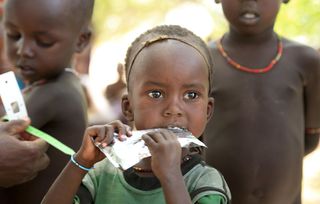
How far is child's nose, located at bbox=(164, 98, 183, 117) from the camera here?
1855 millimetres

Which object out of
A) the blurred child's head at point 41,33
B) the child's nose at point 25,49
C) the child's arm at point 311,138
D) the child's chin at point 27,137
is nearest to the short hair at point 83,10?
the blurred child's head at point 41,33

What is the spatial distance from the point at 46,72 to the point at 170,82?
35.6 inches

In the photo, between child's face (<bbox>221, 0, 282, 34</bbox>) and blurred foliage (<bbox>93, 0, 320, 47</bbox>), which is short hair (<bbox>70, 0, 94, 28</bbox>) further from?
blurred foliage (<bbox>93, 0, 320, 47</bbox>)

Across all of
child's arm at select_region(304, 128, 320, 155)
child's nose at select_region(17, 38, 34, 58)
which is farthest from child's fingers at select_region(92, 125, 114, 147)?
child's arm at select_region(304, 128, 320, 155)

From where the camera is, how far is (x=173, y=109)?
185 centimetres

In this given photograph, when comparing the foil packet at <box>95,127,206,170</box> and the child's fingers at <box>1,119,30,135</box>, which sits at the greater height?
the foil packet at <box>95,127,206,170</box>

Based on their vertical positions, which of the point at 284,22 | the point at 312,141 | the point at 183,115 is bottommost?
the point at 284,22

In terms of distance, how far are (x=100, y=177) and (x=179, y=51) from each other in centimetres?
49

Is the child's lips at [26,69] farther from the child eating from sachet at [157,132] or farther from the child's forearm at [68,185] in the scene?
the child's forearm at [68,185]

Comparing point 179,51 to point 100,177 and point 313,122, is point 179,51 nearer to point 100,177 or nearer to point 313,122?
point 100,177

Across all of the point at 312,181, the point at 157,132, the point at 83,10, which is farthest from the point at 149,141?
the point at 312,181

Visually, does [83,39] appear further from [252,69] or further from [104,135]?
[104,135]

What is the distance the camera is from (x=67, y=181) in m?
1.84

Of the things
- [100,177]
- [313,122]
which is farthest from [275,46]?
[100,177]
